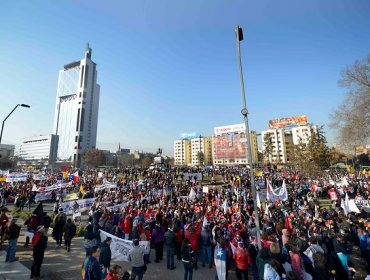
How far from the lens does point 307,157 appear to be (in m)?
34.3

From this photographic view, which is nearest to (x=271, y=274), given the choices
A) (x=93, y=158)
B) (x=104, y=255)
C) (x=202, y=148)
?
(x=104, y=255)

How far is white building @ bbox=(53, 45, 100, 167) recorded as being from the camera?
465 ft

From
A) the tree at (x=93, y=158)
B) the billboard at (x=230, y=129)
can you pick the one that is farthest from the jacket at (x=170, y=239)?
the billboard at (x=230, y=129)

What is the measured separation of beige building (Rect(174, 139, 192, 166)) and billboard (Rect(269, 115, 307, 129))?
6502 centimetres

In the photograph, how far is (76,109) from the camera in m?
149

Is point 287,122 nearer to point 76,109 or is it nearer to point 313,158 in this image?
point 313,158

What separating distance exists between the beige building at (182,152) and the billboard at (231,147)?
73.8 m

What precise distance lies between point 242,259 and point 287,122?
434ft

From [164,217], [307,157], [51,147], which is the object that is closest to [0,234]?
[164,217]

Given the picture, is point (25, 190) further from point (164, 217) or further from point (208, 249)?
point (208, 249)

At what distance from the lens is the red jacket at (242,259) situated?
7.38m

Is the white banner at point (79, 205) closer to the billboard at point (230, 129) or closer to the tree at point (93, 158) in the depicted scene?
the tree at point (93, 158)

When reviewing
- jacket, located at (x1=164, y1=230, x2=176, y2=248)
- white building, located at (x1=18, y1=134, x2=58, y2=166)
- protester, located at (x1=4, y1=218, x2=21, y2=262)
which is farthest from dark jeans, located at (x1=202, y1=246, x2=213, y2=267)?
white building, located at (x1=18, y1=134, x2=58, y2=166)

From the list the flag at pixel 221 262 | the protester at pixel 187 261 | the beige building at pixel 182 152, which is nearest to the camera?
the flag at pixel 221 262
